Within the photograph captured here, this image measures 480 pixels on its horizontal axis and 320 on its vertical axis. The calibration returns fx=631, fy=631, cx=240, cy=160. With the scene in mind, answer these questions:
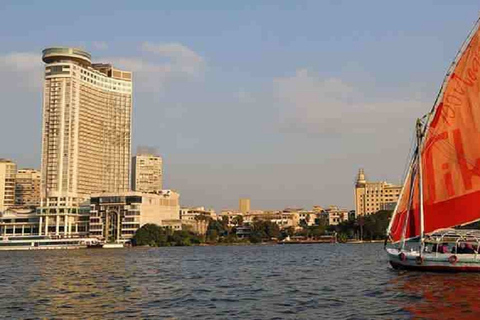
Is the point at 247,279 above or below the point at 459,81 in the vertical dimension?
below

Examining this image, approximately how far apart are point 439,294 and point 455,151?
47.9 ft

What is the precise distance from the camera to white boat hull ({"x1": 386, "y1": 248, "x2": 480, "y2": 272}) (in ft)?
154

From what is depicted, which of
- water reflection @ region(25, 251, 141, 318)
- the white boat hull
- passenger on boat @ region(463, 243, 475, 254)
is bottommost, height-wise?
water reflection @ region(25, 251, 141, 318)

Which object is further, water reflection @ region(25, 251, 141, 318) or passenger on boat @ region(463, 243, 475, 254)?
passenger on boat @ region(463, 243, 475, 254)

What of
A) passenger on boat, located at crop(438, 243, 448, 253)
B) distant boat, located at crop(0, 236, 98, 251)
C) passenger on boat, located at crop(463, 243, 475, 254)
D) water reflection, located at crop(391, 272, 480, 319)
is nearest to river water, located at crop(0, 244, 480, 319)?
water reflection, located at crop(391, 272, 480, 319)

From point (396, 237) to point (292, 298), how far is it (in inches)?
720

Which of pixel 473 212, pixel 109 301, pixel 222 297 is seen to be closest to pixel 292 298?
pixel 222 297

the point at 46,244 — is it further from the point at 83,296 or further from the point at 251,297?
the point at 251,297

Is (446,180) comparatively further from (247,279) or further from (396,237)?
(247,279)

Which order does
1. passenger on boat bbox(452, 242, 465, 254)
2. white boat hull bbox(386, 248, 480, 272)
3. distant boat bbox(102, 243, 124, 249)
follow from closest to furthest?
white boat hull bbox(386, 248, 480, 272)
passenger on boat bbox(452, 242, 465, 254)
distant boat bbox(102, 243, 124, 249)

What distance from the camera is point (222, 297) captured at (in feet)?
125

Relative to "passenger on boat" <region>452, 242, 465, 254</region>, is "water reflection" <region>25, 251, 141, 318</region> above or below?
below

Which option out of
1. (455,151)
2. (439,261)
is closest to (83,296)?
(439,261)

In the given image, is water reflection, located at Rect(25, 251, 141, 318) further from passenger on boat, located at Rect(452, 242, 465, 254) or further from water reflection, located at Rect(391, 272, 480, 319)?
passenger on boat, located at Rect(452, 242, 465, 254)
